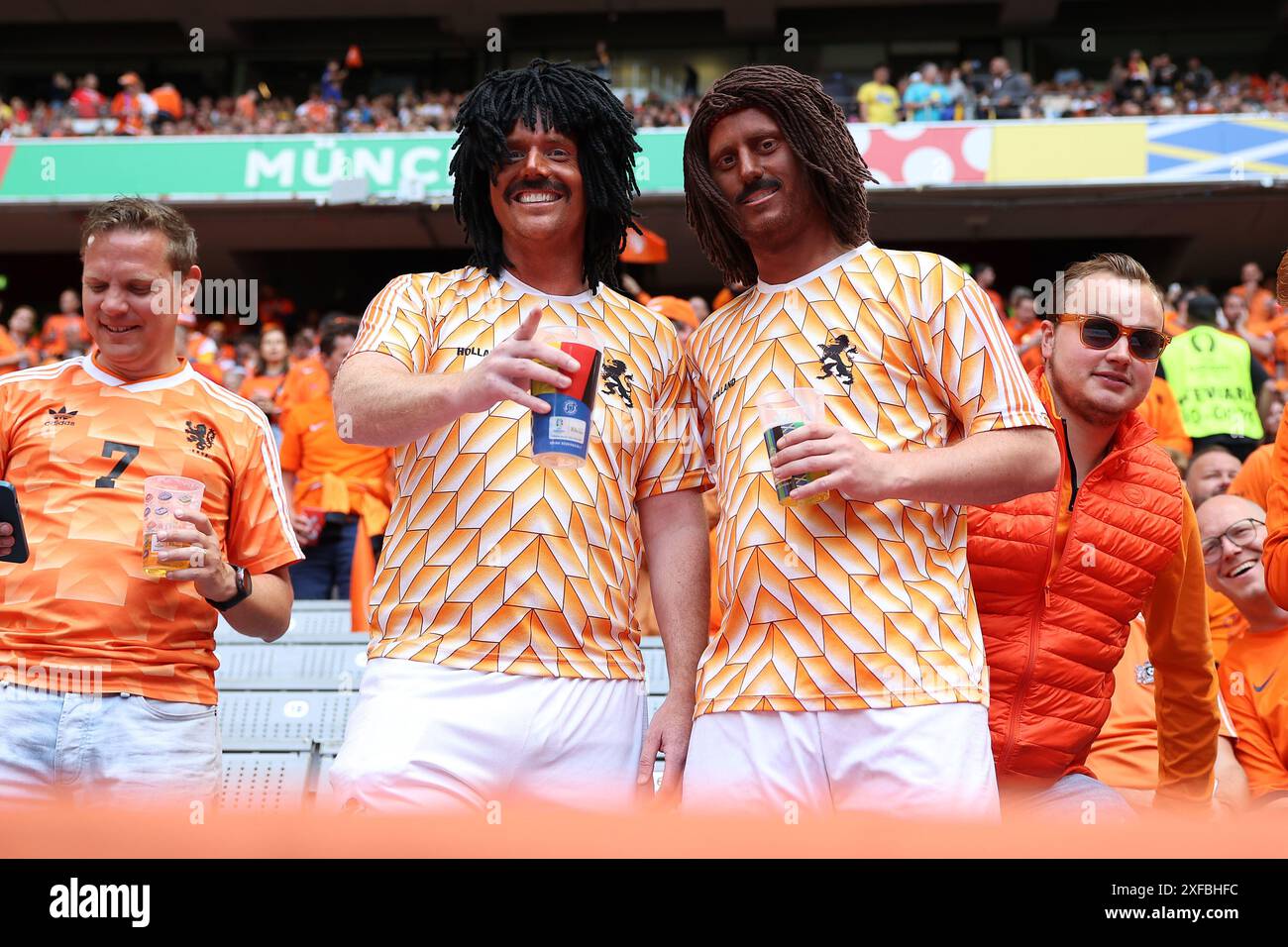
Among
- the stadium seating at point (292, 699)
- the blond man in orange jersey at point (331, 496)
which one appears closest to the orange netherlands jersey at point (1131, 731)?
the stadium seating at point (292, 699)

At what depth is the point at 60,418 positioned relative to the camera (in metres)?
2.92

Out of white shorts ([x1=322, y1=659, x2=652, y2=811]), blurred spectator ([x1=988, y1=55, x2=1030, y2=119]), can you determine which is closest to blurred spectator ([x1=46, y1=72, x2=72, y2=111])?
blurred spectator ([x1=988, y1=55, x2=1030, y2=119])

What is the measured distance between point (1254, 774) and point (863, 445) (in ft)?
8.03

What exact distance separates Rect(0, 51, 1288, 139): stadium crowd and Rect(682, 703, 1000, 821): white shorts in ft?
55.2

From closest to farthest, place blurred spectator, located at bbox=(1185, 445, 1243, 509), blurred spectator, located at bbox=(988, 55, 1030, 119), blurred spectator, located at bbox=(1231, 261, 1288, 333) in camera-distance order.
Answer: blurred spectator, located at bbox=(1185, 445, 1243, 509), blurred spectator, located at bbox=(1231, 261, 1288, 333), blurred spectator, located at bbox=(988, 55, 1030, 119)

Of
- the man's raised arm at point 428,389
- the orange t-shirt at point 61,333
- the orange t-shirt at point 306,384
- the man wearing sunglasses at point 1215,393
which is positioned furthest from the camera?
the orange t-shirt at point 61,333

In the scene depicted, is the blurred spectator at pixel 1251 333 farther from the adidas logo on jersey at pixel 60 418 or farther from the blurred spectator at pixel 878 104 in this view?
the adidas logo on jersey at pixel 60 418

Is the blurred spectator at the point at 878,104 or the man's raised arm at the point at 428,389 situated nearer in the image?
the man's raised arm at the point at 428,389

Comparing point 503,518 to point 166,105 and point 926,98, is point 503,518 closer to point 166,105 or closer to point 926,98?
point 926,98

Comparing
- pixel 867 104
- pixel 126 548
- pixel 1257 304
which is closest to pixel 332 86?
pixel 867 104

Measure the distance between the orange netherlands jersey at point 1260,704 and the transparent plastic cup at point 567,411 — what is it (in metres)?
2.70

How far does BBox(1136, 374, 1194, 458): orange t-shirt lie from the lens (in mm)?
6836

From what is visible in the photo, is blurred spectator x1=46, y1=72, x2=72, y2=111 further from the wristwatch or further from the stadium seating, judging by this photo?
the wristwatch

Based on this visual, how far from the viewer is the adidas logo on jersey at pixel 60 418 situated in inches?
114
